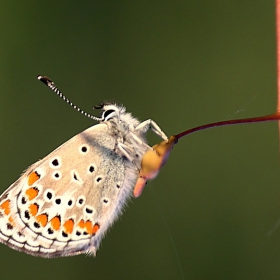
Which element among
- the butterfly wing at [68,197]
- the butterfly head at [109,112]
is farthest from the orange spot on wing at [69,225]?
the butterfly head at [109,112]

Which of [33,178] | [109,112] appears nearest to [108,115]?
[109,112]

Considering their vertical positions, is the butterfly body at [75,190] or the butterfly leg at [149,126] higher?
the butterfly leg at [149,126]

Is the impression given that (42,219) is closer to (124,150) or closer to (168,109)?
(124,150)

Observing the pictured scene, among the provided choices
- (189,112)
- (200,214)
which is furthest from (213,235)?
(189,112)

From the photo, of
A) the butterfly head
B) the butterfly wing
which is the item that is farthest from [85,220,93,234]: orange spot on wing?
the butterfly head

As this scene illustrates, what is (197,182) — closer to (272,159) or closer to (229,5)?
(272,159)

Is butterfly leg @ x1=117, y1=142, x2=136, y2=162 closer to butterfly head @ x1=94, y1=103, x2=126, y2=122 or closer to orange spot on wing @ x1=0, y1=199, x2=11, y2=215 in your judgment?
butterfly head @ x1=94, y1=103, x2=126, y2=122

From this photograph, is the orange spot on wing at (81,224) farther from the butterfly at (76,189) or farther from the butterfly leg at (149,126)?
the butterfly leg at (149,126)
